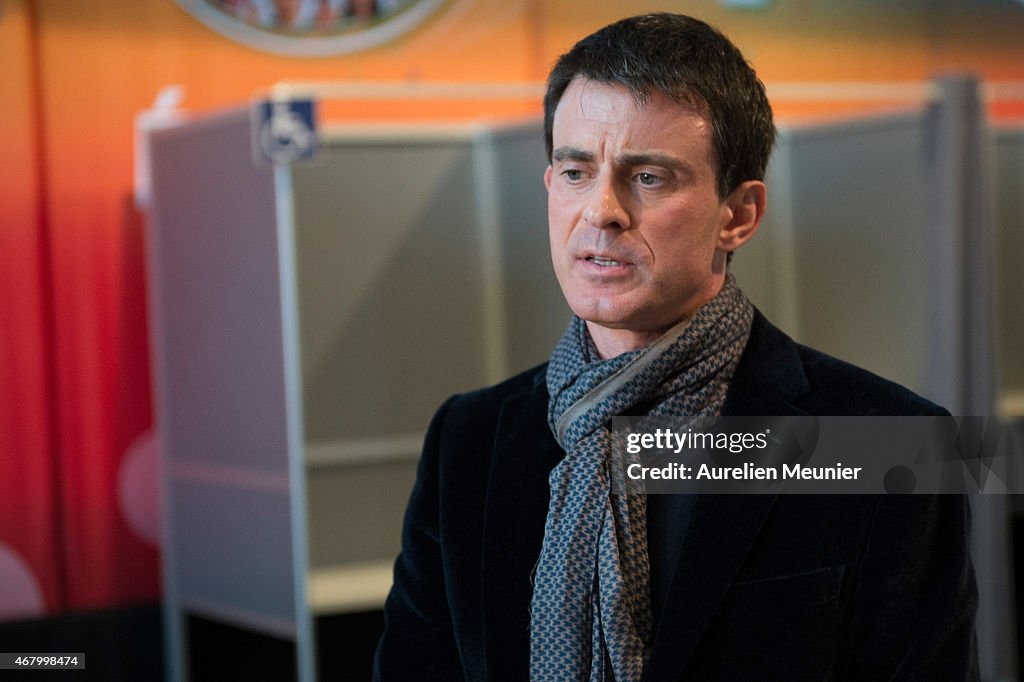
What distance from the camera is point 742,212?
1243 millimetres

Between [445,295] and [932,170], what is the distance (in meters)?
1.20

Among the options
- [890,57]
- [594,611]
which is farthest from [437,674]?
[890,57]

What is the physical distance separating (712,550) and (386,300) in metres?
2.15

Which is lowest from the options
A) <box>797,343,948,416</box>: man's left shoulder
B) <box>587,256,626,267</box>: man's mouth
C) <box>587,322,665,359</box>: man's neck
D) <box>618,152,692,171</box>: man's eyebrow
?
<box>797,343,948,416</box>: man's left shoulder

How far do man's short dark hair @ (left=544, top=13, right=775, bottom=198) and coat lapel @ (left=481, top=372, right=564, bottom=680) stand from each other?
316 mm

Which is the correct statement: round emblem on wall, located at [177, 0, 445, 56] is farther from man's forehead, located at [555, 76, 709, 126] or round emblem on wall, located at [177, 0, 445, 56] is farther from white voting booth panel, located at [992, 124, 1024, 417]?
man's forehead, located at [555, 76, 709, 126]

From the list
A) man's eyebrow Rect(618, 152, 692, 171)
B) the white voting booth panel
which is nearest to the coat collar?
man's eyebrow Rect(618, 152, 692, 171)

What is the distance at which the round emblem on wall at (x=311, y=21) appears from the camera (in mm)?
3744

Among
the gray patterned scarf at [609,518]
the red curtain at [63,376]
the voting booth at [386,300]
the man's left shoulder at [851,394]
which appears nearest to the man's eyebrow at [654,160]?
the gray patterned scarf at [609,518]

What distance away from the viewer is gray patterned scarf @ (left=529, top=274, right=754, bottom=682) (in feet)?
4.02

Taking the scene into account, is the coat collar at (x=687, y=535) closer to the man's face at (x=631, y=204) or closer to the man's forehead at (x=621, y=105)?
the man's face at (x=631, y=204)

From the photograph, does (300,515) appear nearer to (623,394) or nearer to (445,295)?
(445,295)

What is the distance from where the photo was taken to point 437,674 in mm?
1362

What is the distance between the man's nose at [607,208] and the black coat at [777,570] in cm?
21
